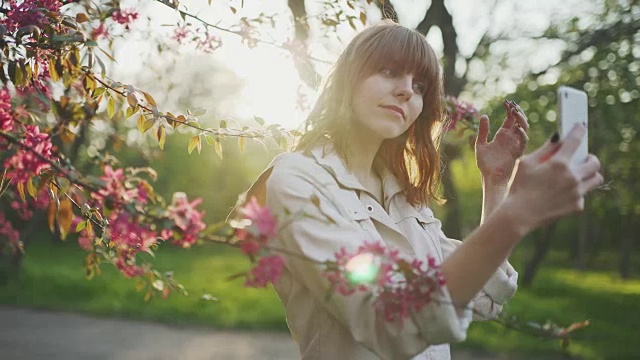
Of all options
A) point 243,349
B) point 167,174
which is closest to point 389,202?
point 243,349

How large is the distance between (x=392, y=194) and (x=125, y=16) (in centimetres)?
113

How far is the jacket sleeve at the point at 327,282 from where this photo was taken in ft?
4.02

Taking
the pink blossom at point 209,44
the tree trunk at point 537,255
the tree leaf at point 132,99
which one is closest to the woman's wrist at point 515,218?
the tree leaf at point 132,99

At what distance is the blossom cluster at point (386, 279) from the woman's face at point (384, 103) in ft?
1.72

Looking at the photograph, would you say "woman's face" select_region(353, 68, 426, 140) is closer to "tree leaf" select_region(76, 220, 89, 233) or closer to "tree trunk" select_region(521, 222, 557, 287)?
"tree leaf" select_region(76, 220, 89, 233)

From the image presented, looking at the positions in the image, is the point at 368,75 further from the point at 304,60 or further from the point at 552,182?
the point at 304,60

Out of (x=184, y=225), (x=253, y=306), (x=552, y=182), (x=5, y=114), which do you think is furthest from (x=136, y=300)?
(x=552, y=182)

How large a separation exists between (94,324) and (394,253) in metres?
8.64

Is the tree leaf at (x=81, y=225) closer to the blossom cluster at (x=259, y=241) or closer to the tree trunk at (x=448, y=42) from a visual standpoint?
the blossom cluster at (x=259, y=241)

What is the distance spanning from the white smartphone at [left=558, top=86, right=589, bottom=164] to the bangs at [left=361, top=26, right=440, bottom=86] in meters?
0.56

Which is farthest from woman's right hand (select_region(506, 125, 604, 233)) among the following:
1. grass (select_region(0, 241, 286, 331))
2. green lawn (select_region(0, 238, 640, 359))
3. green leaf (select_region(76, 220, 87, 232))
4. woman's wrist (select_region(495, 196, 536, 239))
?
green lawn (select_region(0, 238, 640, 359))

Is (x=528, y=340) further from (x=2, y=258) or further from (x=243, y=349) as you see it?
(x=2, y=258)

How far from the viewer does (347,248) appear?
1286 millimetres

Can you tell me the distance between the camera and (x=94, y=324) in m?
8.99
